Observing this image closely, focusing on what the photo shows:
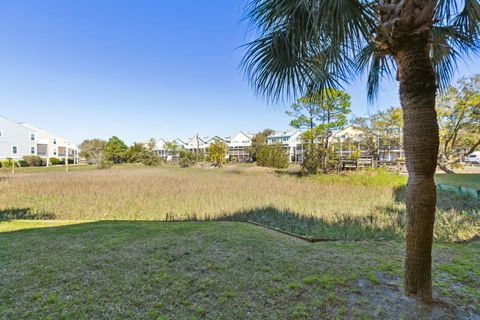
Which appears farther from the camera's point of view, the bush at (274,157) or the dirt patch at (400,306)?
the bush at (274,157)

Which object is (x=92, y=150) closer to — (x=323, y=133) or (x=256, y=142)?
(x=256, y=142)

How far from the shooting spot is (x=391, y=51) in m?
1.49

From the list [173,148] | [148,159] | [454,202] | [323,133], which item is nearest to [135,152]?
[148,159]

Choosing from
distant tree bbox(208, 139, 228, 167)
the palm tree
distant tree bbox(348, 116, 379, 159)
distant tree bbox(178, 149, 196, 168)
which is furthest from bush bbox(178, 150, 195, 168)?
the palm tree

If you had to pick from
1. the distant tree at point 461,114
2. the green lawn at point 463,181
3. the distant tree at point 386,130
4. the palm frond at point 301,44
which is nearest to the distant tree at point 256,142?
the distant tree at point 386,130

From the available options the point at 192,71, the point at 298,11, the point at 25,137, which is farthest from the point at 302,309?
the point at 25,137

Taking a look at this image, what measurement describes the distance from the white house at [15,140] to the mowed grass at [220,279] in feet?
106

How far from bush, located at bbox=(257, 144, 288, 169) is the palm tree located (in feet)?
61.1

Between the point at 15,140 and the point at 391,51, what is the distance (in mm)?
36845

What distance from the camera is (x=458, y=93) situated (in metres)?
9.16

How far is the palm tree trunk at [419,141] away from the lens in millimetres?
1390

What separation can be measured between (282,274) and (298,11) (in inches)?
80.3

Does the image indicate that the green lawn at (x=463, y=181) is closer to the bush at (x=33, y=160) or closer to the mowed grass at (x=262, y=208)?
the mowed grass at (x=262, y=208)

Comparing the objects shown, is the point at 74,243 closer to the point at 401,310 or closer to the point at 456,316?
the point at 401,310
